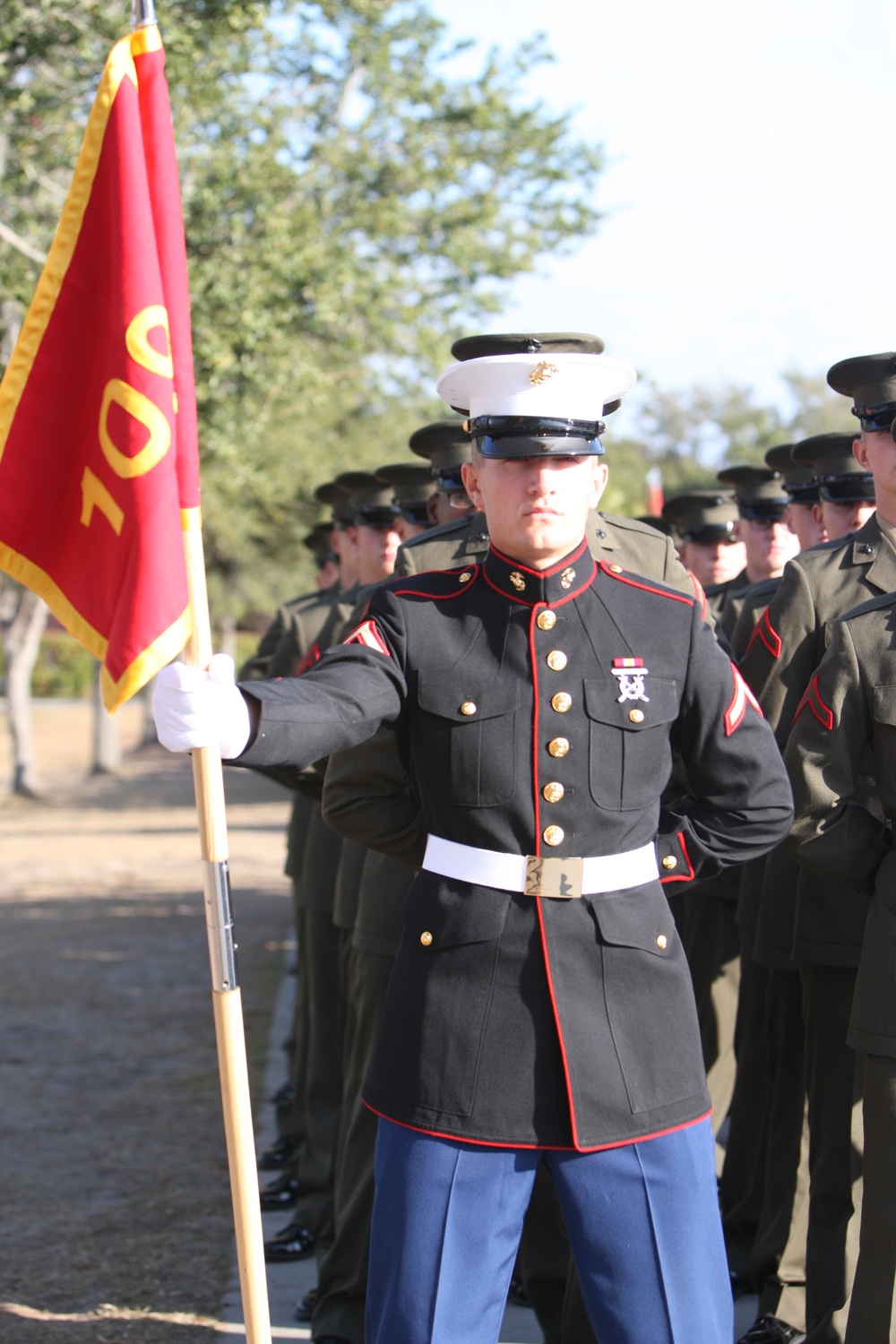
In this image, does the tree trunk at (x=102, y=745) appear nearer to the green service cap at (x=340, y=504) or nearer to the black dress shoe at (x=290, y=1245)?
the green service cap at (x=340, y=504)

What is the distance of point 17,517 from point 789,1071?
2.80 metres

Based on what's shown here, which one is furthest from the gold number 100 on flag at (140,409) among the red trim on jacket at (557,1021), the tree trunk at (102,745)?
the tree trunk at (102,745)

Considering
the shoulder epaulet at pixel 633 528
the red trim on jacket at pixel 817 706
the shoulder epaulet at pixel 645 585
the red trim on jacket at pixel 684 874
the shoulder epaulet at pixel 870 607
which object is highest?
the shoulder epaulet at pixel 633 528

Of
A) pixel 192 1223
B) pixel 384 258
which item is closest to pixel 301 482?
pixel 384 258

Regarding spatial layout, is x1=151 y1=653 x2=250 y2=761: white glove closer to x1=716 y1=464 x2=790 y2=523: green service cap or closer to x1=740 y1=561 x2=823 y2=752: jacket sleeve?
x1=740 y1=561 x2=823 y2=752: jacket sleeve

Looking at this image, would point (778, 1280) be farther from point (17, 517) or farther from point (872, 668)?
point (17, 517)

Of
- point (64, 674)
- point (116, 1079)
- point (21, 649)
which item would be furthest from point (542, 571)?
point (64, 674)

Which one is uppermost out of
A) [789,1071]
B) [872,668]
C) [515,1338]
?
[872,668]

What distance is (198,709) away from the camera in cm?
225

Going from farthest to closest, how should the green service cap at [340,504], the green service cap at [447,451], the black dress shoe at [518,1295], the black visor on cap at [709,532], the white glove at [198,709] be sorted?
the green service cap at [340,504] → the black visor on cap at [709,532] → the green service cap at [447,451] → the black dress shoe at [518,1295] → the white glove at [198,709]

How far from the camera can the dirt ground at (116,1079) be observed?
486 centimetres

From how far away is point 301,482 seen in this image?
22.7 metres

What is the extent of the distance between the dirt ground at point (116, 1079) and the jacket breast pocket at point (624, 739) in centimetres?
261

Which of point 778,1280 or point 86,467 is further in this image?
point 778,1280
